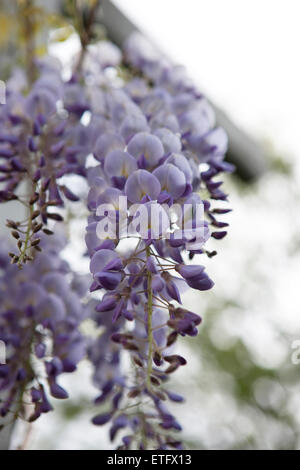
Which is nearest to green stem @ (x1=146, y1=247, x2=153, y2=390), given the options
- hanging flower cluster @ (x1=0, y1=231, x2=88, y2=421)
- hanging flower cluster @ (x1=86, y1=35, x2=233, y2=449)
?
hanging flower cluster @ (x1=86, y1=35, x2=233, y2=449)

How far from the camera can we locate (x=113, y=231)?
436 millimetres

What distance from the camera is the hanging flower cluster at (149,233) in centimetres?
40

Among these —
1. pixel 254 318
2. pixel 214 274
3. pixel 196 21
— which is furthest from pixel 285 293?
pixel 196 21

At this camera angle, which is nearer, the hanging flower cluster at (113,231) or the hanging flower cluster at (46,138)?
the hanging flower cluster at (113,231)

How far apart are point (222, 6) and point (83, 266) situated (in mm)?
1005

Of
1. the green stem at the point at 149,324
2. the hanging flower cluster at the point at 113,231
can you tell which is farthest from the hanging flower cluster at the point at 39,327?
the green stem at the point at 149,324

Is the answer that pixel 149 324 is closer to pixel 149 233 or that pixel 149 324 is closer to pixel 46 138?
pixel 149 233

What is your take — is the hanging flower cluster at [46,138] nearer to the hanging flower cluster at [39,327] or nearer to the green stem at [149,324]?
the hanging flower cluster at [39,327]

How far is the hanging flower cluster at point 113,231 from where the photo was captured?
0.41m

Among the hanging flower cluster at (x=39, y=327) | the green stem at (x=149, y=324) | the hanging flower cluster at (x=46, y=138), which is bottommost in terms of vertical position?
the hanging flower cluster at (x=39, y=327)

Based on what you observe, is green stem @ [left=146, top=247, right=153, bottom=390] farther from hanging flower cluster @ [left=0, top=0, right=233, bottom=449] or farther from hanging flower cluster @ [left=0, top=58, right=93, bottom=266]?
hanging flower cluster @ [left=0, top=58, right=93, bottom=266]

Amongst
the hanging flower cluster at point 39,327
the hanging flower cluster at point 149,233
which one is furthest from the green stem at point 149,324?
the hanging flower cluster at point 39,327

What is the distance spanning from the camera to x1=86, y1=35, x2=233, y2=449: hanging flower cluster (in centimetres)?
40

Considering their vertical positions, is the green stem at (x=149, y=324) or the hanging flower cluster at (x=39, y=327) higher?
the green stem at (x=149, y=324)
